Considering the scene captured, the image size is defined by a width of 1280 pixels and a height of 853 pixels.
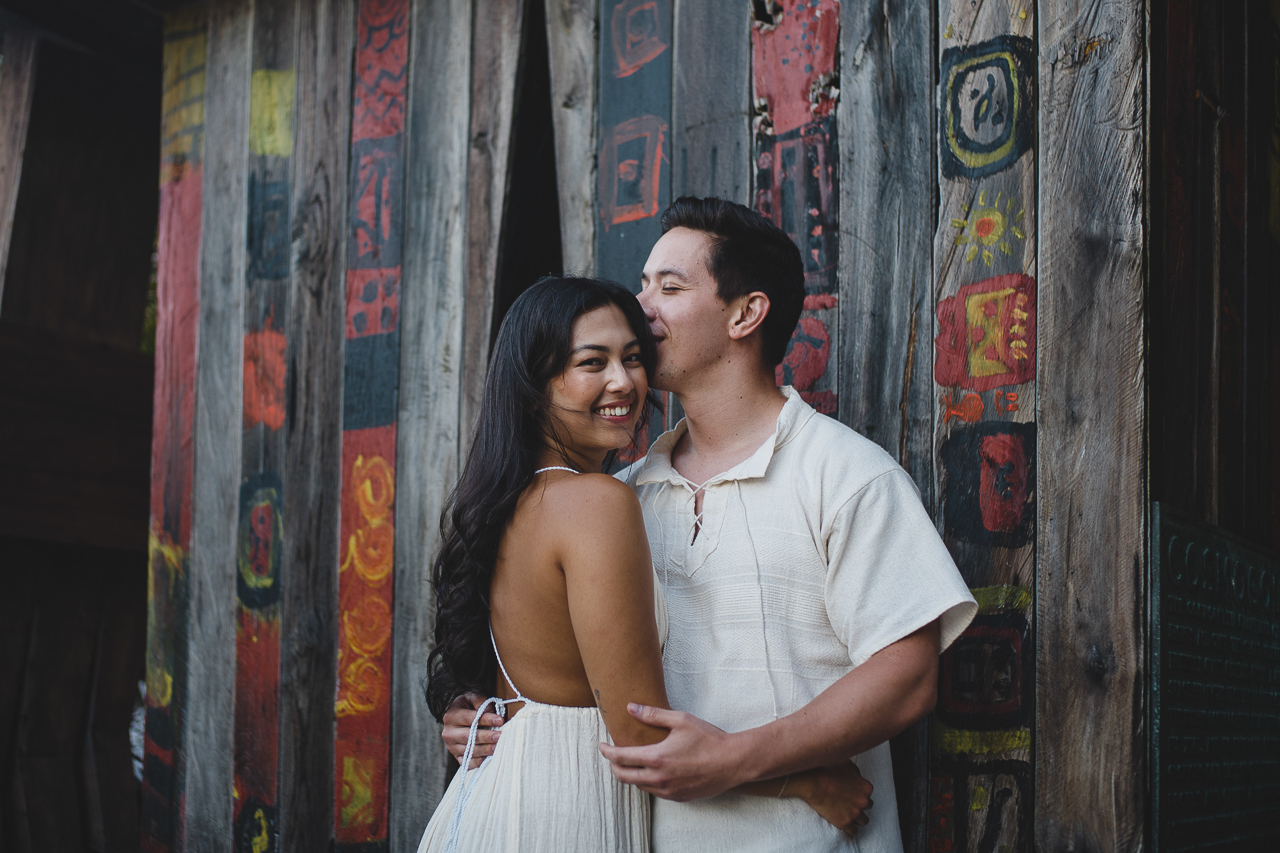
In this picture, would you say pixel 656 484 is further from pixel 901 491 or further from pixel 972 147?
pixel 972 147

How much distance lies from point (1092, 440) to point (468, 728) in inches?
55.2

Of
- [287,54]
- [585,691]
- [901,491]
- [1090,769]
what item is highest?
[287,54]

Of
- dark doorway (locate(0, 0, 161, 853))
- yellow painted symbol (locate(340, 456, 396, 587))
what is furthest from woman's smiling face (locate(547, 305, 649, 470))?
dark doorway (locate(0, 0, 161, 853))

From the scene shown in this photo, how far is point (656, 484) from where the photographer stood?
→ 2307 mm

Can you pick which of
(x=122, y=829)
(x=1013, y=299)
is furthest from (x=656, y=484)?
(x=122, y=829)

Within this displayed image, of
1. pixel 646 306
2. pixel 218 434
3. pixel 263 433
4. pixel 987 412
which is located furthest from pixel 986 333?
pixel 218 434

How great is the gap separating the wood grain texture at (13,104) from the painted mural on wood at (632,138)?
2.63 m

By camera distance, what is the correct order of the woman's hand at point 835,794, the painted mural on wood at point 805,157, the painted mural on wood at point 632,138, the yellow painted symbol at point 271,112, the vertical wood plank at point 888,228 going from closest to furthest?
the woman's hand at point 835,794 → the vertical wood plank at point 888,228 → the painted mural on wood at point 805,157 → the painted mural on wood at point 632,138 → the yellow painted symbol at point 271,112

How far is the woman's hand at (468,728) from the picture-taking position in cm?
202

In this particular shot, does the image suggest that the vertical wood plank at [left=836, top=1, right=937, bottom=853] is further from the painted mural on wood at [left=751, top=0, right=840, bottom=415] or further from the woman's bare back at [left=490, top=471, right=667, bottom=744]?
the woman's bare back at [left=490, top=471, right=667, bottom=744]

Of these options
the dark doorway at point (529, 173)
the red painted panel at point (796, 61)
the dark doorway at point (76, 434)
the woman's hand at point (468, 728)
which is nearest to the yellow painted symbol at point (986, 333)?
the red painted panel at point (796, 61)

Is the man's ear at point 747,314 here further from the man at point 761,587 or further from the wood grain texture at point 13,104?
the wood grain texture at point 13,104

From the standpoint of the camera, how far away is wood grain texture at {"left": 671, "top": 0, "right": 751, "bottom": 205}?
280 cm

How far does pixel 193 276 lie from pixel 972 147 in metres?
A: 2.76
